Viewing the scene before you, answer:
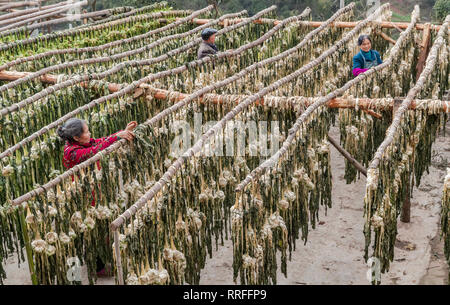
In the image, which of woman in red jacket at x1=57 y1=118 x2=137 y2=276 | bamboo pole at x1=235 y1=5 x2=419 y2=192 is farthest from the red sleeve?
bamboo pole at x1=235 y1=5 x2=419 y2=192

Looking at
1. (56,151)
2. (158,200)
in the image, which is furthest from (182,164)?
(56,151)

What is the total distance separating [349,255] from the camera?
673 cm

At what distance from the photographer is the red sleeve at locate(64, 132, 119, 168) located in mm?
5523

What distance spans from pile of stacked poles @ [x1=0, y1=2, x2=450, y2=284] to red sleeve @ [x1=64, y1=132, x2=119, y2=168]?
0.72ft

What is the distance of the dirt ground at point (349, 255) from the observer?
631 cm

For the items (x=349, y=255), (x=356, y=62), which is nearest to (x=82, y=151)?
(x=349, y=255)

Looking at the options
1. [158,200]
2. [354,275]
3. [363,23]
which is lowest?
[354,275]

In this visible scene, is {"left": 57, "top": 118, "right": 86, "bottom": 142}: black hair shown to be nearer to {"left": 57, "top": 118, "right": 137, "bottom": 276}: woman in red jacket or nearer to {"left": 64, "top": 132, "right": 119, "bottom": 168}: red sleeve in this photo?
{"left": 57, "top": 118, "right": 137, "bottom": 276}: woman in red jacket

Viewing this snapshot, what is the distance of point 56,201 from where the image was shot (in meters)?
4.81

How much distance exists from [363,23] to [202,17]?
4.07 meters

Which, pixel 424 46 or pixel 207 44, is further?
pixel 424 46

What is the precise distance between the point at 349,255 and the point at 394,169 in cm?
173

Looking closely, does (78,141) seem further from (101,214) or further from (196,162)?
(196,162)

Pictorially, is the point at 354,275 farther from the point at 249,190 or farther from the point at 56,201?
the point at 56,201
